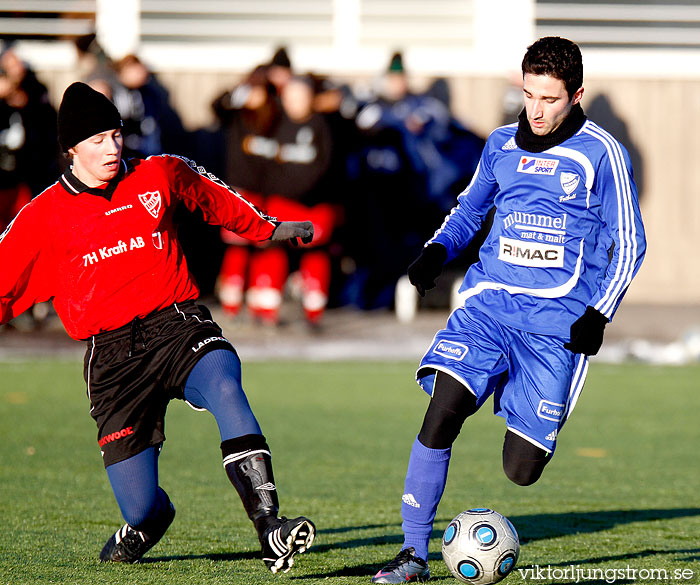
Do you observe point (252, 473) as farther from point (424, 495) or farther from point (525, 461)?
point (525, 461)

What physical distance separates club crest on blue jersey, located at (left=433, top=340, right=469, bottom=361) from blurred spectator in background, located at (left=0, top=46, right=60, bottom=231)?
29.3 ft

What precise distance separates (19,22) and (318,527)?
11751 mm

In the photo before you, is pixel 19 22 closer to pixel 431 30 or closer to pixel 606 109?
pixel 431 30

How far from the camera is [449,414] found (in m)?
4.62

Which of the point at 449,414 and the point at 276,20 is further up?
the point at 276,20

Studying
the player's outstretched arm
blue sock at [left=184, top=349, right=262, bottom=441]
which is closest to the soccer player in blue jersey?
the player's outstretched arm

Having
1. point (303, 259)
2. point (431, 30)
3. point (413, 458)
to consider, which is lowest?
point (303, 259)

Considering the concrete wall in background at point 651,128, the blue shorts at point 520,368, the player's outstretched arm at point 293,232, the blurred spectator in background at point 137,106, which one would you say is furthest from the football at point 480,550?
the concrete wall in background at point 651,128

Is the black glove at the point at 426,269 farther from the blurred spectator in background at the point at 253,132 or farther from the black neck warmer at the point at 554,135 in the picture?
the blurred spectator in background at the point at 253,132

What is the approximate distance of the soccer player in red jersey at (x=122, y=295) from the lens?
4672 mm

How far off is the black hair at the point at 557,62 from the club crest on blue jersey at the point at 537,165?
279 millimetres

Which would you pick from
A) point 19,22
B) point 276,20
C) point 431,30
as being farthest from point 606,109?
point 19,22

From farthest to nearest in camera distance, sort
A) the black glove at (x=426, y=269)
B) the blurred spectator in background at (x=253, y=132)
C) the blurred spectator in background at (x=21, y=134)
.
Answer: the blurred spectator in background at (x=253, y=132) → the blurred spectator in background at (x=21, y=134) → the black glove at (x=426, y=269)

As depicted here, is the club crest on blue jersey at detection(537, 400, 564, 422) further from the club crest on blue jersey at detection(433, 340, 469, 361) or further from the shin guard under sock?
the shin guard under sock
